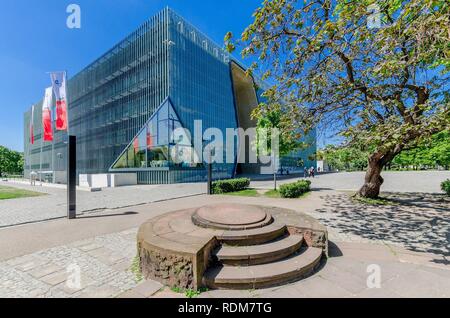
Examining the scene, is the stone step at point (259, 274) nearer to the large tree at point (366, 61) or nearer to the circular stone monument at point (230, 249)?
the circular stone monument at point (230, 249)

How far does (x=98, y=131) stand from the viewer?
34.2 m

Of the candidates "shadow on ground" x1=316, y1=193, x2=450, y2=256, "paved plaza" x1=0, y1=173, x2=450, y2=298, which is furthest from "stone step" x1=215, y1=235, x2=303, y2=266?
"shadow on ground" x1=316, y1=193, x2=450, y2=256

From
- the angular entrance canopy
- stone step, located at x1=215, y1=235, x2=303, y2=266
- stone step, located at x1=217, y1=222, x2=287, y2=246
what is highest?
the angular entrance canopy

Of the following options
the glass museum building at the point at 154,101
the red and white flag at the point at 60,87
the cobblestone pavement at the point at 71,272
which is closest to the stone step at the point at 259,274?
the cobblestone pavement at the point at 71,272

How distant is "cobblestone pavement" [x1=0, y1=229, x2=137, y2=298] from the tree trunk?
458 inches

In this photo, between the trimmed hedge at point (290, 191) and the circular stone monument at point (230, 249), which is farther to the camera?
the trimmed hedge at point (290, 191)

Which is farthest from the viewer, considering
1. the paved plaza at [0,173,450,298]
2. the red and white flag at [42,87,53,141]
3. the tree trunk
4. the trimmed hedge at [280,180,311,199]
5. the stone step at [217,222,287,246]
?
the red and white flag at [42,87,53,141]

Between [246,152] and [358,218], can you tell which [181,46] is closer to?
[246,152]

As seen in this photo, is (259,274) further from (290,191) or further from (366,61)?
(290,191)

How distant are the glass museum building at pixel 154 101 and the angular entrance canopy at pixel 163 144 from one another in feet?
0.39

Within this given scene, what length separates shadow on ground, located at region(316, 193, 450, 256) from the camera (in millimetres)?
5414

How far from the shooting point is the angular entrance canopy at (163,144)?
2478 centimetres

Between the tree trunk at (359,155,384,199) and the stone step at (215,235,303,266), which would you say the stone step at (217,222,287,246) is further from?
the tree trunk at (359,155,384,199)

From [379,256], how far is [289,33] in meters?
6.17
